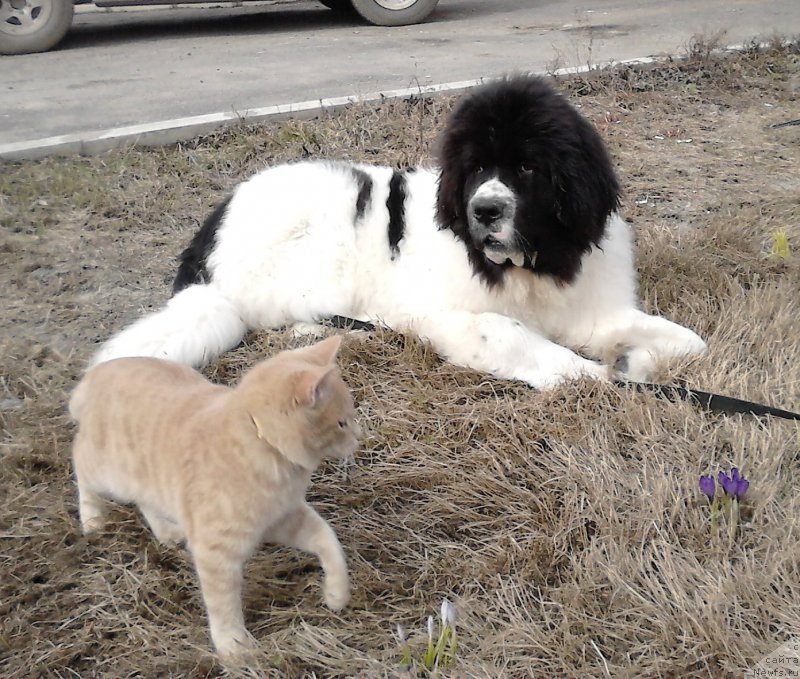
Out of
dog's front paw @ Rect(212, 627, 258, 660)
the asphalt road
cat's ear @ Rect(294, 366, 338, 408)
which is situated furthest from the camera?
the asphalt road

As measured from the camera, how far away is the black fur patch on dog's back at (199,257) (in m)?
3.71

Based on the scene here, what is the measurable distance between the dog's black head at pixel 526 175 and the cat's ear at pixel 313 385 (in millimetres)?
1435

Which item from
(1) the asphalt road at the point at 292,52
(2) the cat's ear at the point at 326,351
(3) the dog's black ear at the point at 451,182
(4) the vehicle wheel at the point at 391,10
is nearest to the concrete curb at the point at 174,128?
(1) the asphalt road at the point at 292,52

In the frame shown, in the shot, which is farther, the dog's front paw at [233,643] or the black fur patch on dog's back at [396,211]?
the black fur patch on dog's back at [396,211]

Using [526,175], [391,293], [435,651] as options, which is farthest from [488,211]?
[435,651]

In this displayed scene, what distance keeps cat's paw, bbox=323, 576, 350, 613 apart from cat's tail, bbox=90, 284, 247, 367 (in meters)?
1.30

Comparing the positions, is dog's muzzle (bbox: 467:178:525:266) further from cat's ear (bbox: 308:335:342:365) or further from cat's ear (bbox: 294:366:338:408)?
cat's ear (bbox: 294:366:338:408)

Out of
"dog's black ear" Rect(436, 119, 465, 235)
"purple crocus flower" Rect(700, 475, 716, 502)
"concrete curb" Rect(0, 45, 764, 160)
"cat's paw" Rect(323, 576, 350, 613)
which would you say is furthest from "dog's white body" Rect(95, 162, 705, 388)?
"concrete curb" Rect(0, 45, 764, 160)

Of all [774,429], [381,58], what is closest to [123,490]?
[774,429]

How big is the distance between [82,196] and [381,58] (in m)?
3.73

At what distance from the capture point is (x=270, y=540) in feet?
7.00

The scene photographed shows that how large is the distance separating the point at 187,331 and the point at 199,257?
Result: 56 cm

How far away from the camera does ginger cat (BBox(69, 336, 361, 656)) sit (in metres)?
1.86

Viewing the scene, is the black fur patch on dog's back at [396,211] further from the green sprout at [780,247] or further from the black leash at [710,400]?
the green sprout at [780,247]
